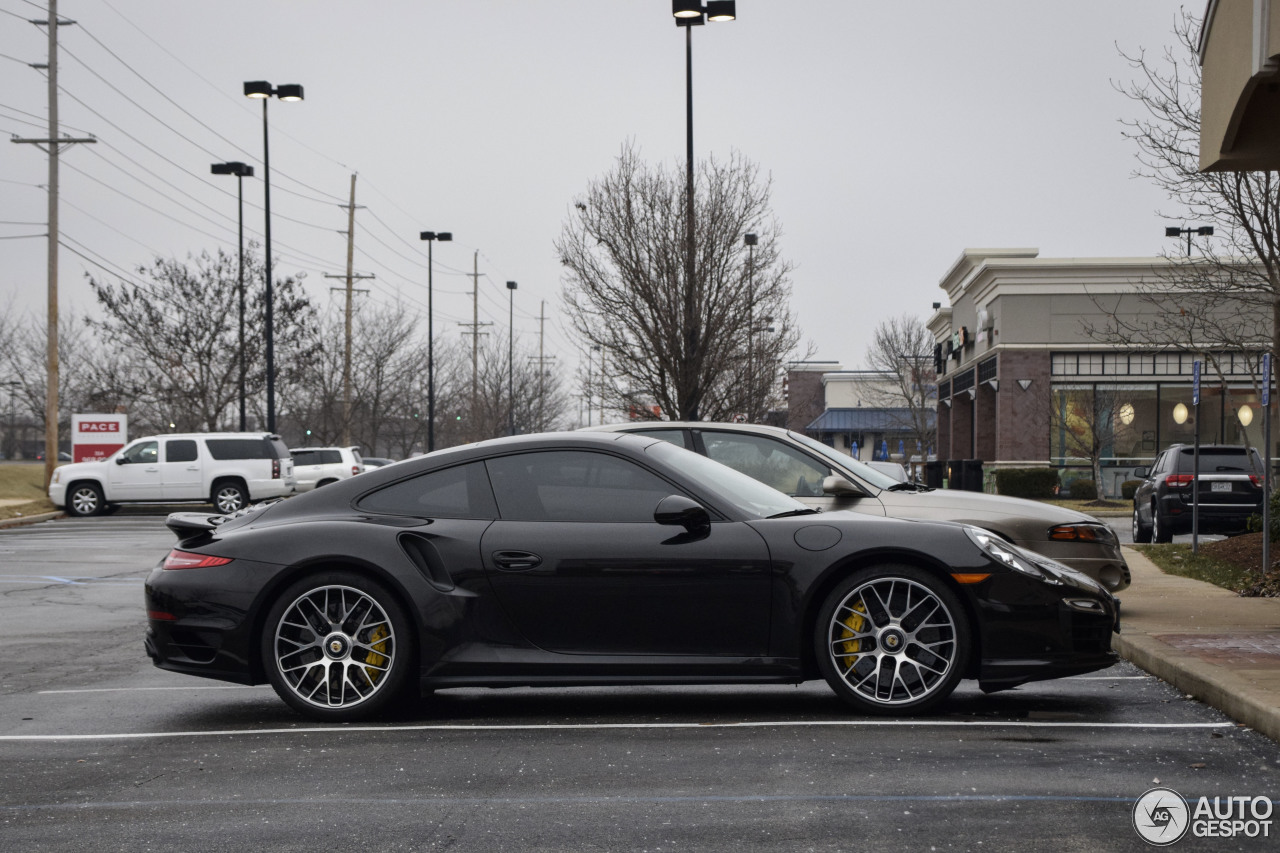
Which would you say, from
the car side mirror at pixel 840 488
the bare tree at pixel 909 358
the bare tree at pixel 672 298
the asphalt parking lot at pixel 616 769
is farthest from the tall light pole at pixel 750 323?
the bare tree at pixel 909 358

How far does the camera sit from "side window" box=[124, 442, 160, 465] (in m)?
31.8

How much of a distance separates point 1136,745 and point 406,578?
11.0 ft

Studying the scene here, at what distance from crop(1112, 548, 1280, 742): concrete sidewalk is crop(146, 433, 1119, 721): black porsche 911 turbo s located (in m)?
0.71

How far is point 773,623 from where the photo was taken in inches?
250

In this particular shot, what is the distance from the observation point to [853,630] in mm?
6340

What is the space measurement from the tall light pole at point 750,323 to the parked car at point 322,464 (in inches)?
582

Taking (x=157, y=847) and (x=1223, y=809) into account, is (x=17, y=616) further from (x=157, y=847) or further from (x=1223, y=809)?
(x=1223, y=809)

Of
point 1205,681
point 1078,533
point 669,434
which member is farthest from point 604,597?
point 1078,533

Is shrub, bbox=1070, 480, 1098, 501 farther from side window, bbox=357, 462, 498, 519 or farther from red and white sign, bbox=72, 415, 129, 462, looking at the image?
side window, bbox=357, 462, 498, 519

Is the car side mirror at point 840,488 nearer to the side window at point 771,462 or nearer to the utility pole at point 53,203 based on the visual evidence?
the side window at point 771,462

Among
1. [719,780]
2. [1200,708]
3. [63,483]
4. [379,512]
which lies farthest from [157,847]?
[63,483]

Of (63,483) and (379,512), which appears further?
(63,483)

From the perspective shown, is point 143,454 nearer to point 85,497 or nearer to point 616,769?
point 85,497

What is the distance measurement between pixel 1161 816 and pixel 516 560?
314cm
